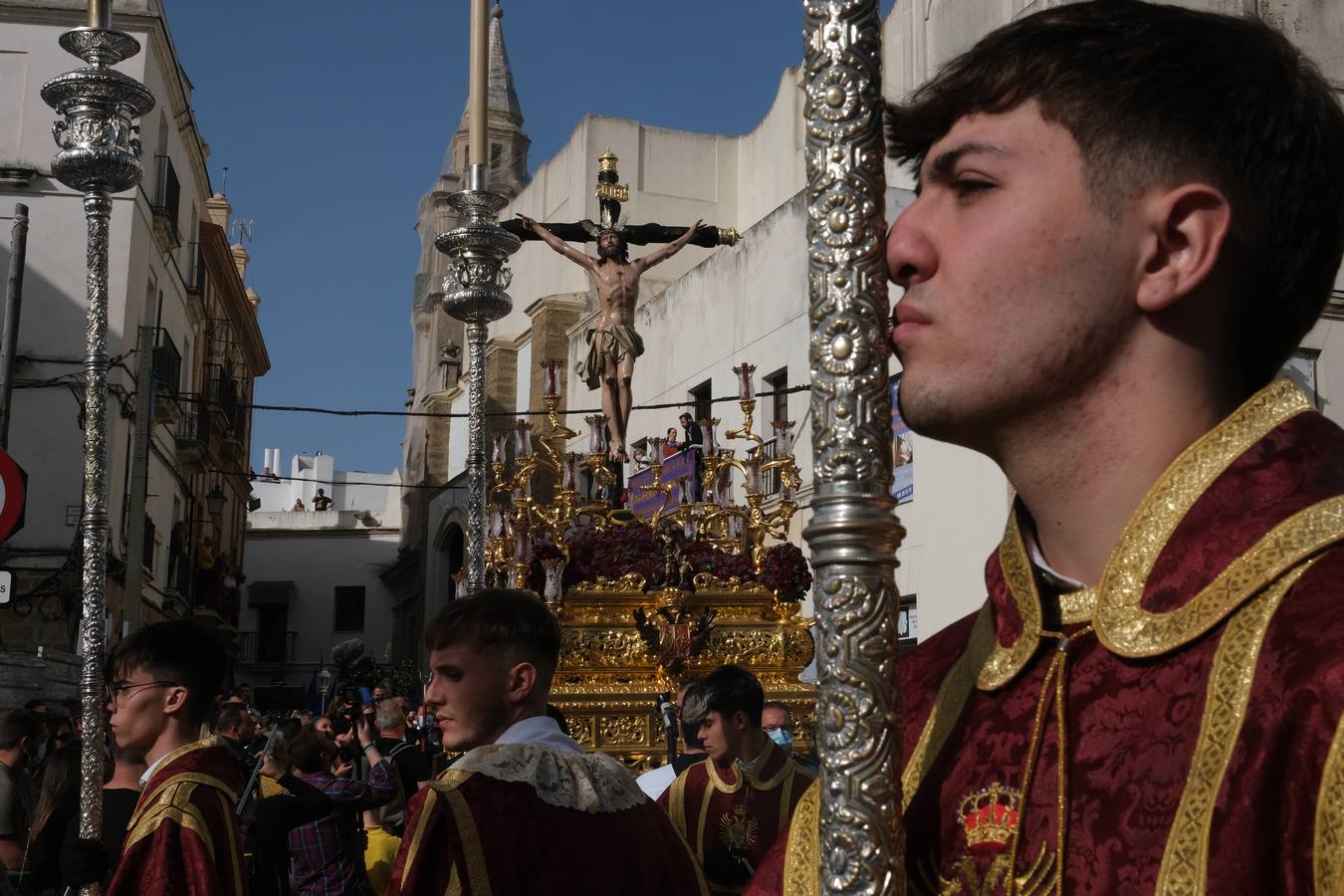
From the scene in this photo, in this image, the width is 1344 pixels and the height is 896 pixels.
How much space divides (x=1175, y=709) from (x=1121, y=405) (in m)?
0.31

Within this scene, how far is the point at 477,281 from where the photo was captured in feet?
24.1

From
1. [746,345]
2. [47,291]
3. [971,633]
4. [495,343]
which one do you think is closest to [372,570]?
[495,343]

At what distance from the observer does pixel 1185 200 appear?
1.53m

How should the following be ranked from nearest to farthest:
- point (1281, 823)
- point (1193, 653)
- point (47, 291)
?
point (1281, 823) < point (1193, 653) < point (47, 291)

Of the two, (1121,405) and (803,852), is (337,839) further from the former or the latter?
(1121,405)

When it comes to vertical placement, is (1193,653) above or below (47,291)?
below

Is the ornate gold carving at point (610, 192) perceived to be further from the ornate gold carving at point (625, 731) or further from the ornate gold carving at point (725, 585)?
the ornate gold carving at point (625, 731)

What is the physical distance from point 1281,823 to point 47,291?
22.9 m

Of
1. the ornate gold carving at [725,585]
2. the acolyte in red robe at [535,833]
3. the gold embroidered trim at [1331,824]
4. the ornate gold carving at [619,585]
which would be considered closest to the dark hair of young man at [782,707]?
the ornate gold carving at [725,585]

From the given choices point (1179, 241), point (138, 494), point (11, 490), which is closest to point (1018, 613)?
point (1179, 241)

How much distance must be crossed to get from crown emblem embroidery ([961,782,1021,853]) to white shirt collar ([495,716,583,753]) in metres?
Answer: 2.24

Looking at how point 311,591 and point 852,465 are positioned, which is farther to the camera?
point 311,591

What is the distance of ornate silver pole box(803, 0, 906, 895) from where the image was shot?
1.50m

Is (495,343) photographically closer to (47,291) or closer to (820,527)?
(47,291)
